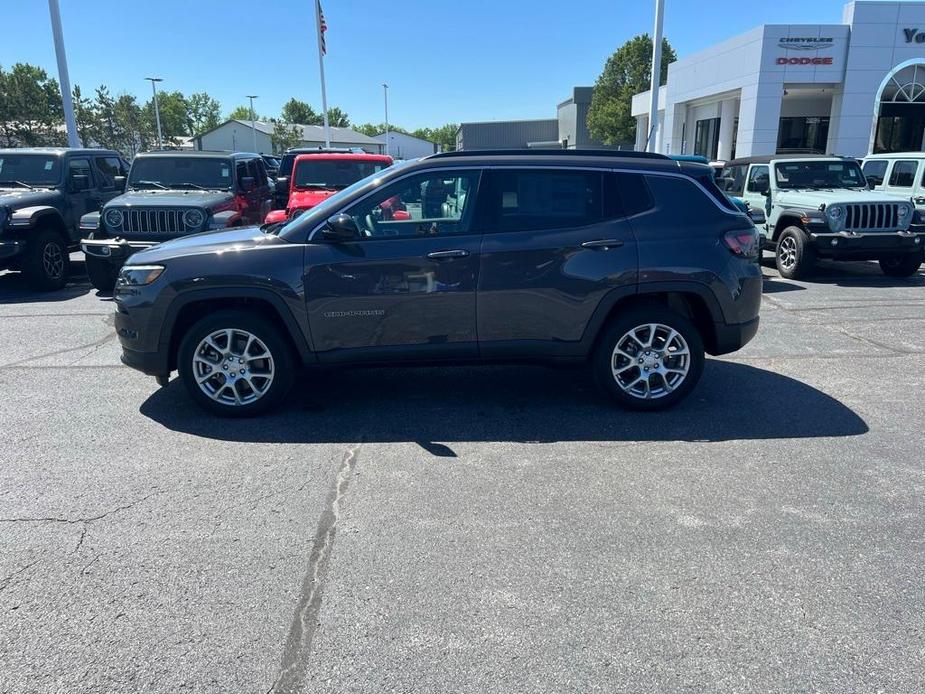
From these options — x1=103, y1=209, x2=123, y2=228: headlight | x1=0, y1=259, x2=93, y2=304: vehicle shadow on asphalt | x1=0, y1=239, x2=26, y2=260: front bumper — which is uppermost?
x1=103, y1=209, x2=123, y2=228: headlight

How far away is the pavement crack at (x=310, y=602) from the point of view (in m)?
2.50

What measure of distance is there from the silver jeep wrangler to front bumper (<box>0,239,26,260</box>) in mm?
11530

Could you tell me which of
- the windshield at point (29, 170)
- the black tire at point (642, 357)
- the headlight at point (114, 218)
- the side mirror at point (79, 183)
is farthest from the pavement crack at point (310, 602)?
the windshield at point (29, 170)

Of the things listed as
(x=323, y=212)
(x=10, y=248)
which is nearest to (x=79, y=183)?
(x=10, y=248)

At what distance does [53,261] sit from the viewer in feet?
33.8

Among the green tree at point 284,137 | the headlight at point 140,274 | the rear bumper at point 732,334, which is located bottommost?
the rear bumper at point 732,334

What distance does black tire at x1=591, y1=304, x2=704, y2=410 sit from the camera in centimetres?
498

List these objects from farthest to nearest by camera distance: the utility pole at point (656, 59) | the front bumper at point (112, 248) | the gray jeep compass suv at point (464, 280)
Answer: the utility pole at point (656, 59) → the front bumper at point (112, 248) → the gray jeep compass suv at point (464, 280)

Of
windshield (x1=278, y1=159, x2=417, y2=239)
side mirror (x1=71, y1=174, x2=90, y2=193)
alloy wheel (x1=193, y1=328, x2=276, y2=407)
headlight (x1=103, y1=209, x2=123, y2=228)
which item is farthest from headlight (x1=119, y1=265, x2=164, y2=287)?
side mirror (x1=71, y1=174, x2=90, y2=193)

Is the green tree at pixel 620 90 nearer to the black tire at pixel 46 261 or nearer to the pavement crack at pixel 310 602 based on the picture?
the black tire at pixel 46 261

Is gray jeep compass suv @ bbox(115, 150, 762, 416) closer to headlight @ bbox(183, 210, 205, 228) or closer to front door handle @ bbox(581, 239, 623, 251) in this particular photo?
front door handle @ bbox(581, 239, 623, 251)

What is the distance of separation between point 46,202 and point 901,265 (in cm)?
1365

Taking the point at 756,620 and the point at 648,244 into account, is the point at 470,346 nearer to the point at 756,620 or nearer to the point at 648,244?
the point at 648,244

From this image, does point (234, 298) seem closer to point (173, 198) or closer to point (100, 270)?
point (173, 198)
